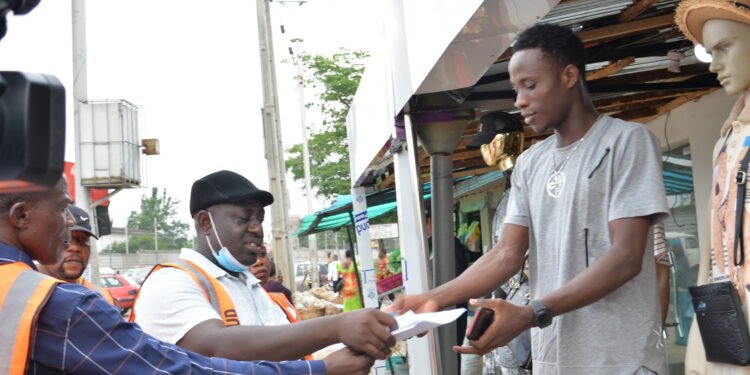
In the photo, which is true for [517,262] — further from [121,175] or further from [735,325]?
[121,175]

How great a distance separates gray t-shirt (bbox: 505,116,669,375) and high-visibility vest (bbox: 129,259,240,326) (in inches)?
44.4

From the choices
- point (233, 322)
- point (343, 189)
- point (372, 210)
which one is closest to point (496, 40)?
point (233, 322)

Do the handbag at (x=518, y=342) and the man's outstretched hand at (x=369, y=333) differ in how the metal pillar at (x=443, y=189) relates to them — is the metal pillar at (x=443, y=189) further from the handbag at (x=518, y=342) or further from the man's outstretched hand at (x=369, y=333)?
the man's outstretched hand at (x=369, y=333)

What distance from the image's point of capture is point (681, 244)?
27.6ft

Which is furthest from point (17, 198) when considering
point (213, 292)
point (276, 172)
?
point (276, 172)

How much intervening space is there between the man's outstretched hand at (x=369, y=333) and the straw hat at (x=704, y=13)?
147cm

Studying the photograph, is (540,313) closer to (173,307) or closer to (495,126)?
(173,307)

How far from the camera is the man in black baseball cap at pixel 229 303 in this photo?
285 centimetres

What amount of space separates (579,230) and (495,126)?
328 centimetres

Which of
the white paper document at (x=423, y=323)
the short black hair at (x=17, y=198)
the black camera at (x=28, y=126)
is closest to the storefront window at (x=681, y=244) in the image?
the white paper document at (x=423, y=323)

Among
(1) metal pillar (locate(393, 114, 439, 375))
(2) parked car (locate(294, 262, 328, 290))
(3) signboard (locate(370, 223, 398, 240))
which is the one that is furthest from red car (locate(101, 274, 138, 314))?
(1) metal pillar (locate(393, 114, 439, 375))

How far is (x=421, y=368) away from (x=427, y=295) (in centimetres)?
264

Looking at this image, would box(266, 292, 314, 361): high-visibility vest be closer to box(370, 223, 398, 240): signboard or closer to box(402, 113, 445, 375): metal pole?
box(402, 113, 445, 375): metal pole

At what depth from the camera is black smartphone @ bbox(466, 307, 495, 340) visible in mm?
2973
